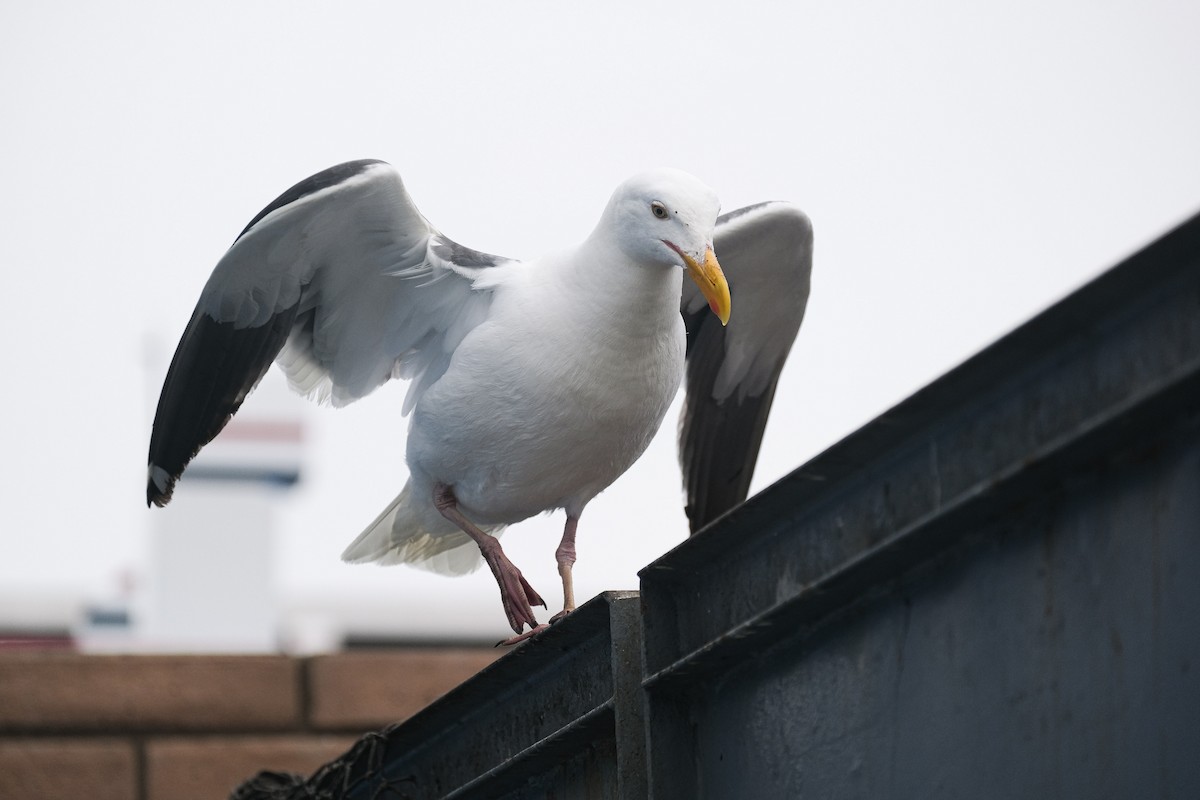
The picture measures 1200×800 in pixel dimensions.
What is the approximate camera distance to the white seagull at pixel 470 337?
4242 millimetres

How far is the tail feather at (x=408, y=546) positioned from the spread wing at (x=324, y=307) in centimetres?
49

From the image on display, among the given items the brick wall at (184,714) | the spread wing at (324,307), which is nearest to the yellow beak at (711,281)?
the spread wing at (324,307)

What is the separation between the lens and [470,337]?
4516 millimetres

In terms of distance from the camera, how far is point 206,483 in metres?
15.4

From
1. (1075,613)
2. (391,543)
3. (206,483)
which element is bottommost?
(1075,613)

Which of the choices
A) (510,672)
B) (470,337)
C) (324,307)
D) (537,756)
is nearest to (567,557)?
(470,337)

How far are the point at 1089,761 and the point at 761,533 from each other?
69 cm

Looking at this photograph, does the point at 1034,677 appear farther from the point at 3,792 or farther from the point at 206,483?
the point at 206,483

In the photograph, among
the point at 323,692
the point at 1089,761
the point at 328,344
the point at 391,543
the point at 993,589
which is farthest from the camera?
the point at 323,692

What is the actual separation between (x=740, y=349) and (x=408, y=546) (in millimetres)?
1408

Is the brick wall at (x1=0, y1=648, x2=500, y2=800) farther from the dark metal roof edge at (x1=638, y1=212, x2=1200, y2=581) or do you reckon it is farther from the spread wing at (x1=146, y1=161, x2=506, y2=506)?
the dark metal roof edge at (x1=638, y1=212, x2=1200, y2=581)

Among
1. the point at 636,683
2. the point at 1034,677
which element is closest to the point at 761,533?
the point at 636,683

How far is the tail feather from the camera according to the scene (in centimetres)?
527

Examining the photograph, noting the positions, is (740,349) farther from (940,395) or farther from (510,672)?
(940,395)
